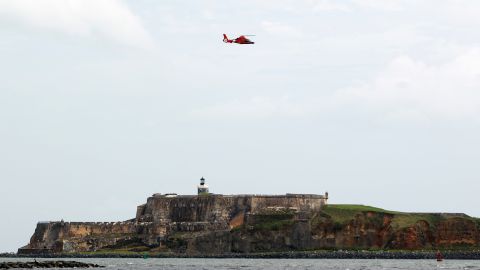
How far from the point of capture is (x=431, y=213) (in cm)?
14200

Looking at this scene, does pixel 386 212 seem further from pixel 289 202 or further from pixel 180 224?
pixel 180 224

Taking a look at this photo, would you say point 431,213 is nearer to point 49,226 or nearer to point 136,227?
point 136,227

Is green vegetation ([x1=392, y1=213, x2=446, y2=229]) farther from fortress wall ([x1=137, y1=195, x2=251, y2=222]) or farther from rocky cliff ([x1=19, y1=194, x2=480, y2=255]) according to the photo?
fortress wall ([x1=137, y1=195, x2=251, y2=222])

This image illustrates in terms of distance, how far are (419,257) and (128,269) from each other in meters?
45.6

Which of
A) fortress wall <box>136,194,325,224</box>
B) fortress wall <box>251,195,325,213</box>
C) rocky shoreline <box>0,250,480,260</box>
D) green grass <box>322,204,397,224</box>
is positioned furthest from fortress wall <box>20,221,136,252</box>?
green grass <box>322,204,397,224</box>

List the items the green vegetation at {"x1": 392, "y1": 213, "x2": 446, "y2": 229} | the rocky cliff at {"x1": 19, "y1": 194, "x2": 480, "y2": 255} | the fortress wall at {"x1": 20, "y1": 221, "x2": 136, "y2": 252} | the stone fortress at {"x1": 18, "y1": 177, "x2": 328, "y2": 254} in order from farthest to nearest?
1. the fortress wall at {"x1": 20, "y1": 221, "x2": 136, "y2": 252}
2. the stone fortress at {"x1": 18, "y1": 177, "x2": 328, "y2": 254}
3. the green vegetation at {"x1": 392, "y1": 213, "x2": 446, "y2": 229}
4. the rocky cliff at {"x1": 19, "y1": 194, "x2": 480, "y2": 255}

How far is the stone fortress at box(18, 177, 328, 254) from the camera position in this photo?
146 m

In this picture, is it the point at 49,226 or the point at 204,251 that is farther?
the point at 49,226

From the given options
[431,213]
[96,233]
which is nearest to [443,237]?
[431,213]

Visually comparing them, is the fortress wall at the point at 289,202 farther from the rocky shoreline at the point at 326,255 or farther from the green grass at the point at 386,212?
the rocky shoreline at the point at 326,255

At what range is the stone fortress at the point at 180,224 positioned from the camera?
146375 mm

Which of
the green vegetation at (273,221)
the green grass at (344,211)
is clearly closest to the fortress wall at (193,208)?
the green vegetation at (273,221)

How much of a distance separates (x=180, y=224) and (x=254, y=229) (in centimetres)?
1254

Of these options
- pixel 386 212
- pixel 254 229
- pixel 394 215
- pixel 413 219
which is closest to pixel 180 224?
pixel 254 229
